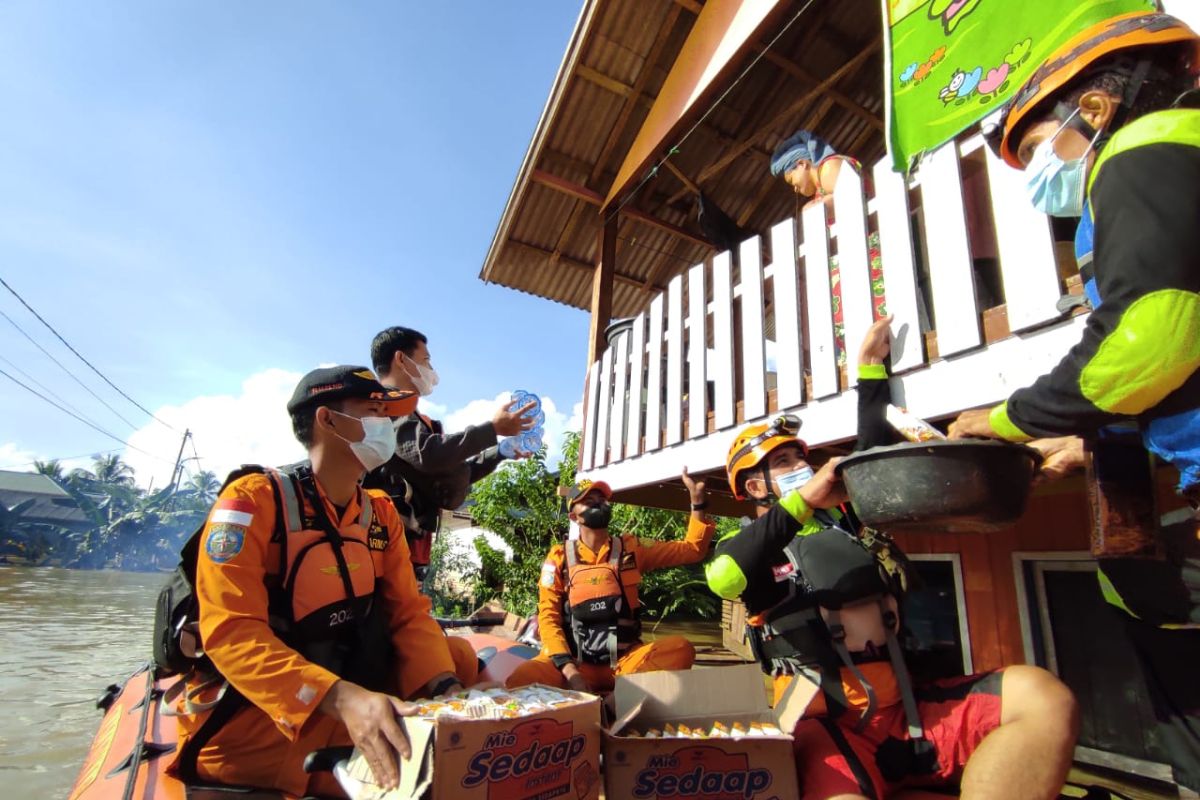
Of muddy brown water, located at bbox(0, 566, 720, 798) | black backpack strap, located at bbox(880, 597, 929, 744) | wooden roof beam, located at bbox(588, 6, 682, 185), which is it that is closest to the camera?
black backpack strap, located at bbox(880, 597, 929, 744)

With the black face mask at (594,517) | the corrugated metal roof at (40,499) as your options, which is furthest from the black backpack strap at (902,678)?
the corrugated metal roof at (40,499)

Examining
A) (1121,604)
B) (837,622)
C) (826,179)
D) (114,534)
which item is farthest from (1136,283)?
(114,534)

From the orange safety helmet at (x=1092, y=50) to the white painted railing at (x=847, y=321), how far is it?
105cm

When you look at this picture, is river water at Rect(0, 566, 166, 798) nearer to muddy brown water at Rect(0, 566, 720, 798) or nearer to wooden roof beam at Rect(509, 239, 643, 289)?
muddy brown water at Rect(0, 566, 720, 798)

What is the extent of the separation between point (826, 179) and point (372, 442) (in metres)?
3.39

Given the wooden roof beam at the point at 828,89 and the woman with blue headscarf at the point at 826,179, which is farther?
the wooden roof beam at the point at 828,89

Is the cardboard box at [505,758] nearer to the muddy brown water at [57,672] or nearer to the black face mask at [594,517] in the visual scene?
the black face mask at [594,517]

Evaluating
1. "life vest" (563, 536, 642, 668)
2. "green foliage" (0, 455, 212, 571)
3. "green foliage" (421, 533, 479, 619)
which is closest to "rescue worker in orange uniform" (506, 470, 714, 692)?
"life vest" (563, 536, 642, 668)

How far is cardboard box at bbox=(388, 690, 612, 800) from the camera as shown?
132 cm

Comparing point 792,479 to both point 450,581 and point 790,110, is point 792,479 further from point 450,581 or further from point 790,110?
point 450,581

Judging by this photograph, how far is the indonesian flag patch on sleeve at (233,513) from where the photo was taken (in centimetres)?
181

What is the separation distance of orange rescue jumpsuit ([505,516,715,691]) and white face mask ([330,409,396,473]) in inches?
74.3

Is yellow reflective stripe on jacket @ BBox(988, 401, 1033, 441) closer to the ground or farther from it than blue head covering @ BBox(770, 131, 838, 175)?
closer to the ground

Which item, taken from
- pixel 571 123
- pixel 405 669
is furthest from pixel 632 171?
pixel 405 669
